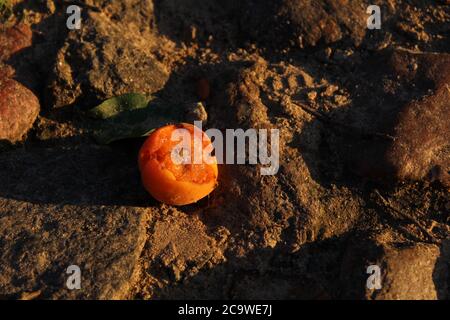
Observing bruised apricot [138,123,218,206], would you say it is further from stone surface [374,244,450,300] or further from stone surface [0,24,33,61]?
stone surface [0,24,33,61]

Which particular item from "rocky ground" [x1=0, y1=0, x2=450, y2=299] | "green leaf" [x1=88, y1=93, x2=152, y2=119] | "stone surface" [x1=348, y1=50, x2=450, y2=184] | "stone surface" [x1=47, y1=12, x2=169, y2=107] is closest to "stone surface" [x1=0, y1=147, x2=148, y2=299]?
"rocky ground" [x1=0, y1=0, x2=450, y2=299]

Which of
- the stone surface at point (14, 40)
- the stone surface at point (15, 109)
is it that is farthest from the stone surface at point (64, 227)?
the stone surface at point (14, 40)

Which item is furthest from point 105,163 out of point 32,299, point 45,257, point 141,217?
point 32,299

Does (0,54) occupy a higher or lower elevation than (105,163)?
higher

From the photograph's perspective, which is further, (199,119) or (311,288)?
(199,119)

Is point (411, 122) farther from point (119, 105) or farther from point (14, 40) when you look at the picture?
point (14, 40)

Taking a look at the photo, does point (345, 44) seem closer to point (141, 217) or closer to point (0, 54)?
point (141, 217)
